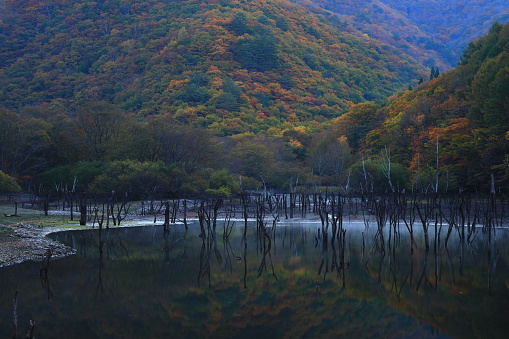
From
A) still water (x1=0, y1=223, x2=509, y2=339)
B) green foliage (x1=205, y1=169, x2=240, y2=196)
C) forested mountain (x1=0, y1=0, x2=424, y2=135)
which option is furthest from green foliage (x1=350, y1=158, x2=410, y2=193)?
forested mountain (x1=0, y1=0, x2=424, y2=135)

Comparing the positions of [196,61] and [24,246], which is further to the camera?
[196,61]

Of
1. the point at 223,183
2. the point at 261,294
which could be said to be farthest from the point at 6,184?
the point at 261,294

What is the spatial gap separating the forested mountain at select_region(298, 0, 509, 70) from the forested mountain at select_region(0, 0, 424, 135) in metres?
19.1

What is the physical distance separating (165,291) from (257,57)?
8747 cm

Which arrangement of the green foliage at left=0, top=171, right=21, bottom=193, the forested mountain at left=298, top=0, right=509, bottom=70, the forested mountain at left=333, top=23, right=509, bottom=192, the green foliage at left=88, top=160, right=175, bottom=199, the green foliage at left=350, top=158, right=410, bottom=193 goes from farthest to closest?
the forested mountain at left=298, top=0, right=509, bottom=70
the green foliage at left=350, top=158, right=410, bottom=193
the green foliage at left=88, top=160, right=175, bottom=199
the green foliage at left=0, top=171, right=21, bottom=193
the forested mountain at left=333, top=23, right=509, bottom=192

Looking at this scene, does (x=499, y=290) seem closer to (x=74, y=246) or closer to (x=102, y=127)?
(x=74, y=246)

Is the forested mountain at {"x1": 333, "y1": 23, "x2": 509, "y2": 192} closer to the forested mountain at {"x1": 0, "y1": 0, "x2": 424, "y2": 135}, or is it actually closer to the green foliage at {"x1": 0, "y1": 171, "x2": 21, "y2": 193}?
the green foliage at {"x1": 0, "y1": 171, "x2": 21, "y2": 193}

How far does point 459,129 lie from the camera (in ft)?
136

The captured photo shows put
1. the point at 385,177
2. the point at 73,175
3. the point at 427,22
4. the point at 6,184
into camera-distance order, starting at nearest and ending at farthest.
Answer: the point at 6,184 < the point at 385,177 < the point at 73,175 < the point at 427,22

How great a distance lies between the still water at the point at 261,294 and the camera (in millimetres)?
10703

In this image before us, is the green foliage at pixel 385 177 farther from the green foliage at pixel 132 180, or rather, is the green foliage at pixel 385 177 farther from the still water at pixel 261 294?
the still water at pixel 261 294

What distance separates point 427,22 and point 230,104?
119 meters

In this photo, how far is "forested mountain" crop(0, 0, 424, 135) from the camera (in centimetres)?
8512

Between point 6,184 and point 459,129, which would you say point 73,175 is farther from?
point 459,129
